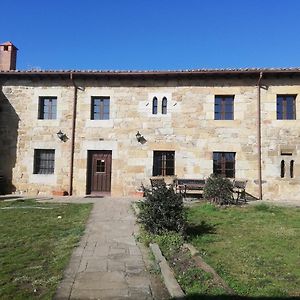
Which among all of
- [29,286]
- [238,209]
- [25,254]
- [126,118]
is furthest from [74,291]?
[126,118]

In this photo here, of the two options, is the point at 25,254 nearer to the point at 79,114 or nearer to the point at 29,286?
the point at 29,286

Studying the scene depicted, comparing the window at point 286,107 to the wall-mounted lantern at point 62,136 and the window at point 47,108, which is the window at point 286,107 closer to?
the wall-mounted lantern at point 62,136

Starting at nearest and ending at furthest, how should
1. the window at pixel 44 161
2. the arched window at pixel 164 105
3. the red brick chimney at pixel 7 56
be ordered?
the arched window at pixel 164 105, the window at pixel 44 161, the red brick chimney at pixel 7 56

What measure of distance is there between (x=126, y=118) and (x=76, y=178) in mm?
3425

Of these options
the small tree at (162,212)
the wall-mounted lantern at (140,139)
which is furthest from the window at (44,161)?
the small tree at (162,212)

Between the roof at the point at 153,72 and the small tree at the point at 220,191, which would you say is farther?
the roof at the point at 153,72

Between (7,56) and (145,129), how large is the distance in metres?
7.58

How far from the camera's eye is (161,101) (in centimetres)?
1589

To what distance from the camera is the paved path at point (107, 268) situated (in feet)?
14.4

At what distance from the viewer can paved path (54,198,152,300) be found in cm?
438

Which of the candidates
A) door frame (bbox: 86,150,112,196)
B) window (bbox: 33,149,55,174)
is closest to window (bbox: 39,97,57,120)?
window (bbox: 33,149,55,174)

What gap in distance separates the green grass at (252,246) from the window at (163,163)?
4395 millimetres

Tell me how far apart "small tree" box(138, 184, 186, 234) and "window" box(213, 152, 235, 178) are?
821 cm

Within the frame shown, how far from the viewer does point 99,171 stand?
1611 centimetres
